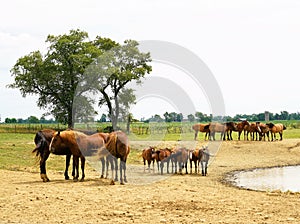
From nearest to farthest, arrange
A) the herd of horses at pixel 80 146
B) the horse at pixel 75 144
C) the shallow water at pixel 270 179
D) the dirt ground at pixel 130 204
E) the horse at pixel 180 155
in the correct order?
1. the dirt ground at pixel 130 204
2. the herd of horses at pixel 80 146
3. the horse at pixel 75 144
4. the shallow water at pixel 270 179
5. the horse at pixel 180 155

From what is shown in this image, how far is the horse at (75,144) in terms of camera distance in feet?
48.4

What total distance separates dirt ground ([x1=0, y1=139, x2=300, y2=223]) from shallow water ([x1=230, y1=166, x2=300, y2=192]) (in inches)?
94.6

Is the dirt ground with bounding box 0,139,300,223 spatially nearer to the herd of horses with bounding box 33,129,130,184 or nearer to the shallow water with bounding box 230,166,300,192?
the herd of horses with bounding box 33,129,130,184

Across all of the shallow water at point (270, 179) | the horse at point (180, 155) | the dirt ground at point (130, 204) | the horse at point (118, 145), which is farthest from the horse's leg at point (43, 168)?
the shallow water at point (270, 179)

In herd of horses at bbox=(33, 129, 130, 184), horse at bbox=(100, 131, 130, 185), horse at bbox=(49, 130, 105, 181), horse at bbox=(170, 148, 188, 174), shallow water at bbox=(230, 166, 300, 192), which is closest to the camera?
horse at bbox=(100, 131, 130, 185)

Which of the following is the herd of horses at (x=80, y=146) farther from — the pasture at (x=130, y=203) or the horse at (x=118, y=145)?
the pasture at (x=130, y=203)

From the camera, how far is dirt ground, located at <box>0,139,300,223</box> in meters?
9.30

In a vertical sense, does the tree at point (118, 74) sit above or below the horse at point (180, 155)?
above

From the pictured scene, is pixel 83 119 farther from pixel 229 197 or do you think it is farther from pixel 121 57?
pixel 229 197

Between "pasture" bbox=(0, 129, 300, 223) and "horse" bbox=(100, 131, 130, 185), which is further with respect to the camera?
"horse" bbox=(100, 131, 130, 185)

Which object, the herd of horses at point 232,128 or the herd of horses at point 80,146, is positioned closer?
the herd of horses at point 80,146

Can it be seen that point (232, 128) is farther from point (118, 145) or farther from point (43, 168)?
point (43, 168)

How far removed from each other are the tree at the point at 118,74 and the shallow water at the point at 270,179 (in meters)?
21.0

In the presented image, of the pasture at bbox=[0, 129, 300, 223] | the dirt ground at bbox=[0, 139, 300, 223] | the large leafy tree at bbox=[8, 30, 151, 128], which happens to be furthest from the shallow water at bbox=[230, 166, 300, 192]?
the large leafy tree at bbox=[8, 30, 151, 128]
